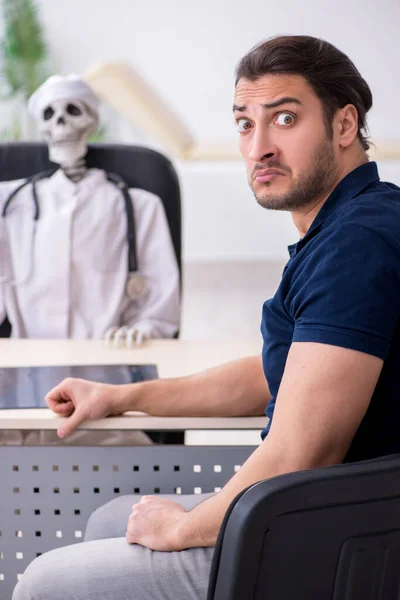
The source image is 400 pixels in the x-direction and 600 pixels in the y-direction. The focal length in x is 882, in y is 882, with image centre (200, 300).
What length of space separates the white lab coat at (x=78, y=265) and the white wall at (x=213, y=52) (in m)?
5.60

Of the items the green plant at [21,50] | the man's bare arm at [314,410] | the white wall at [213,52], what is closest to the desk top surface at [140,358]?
the man's bare arm at [314,410]

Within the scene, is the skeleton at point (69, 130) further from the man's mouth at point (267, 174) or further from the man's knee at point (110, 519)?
the man's mouth at point (267, 174)

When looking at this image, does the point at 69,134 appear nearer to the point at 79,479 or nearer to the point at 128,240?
the point at 128,240

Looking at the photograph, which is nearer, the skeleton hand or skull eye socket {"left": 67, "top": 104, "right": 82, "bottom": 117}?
the skeleton hand

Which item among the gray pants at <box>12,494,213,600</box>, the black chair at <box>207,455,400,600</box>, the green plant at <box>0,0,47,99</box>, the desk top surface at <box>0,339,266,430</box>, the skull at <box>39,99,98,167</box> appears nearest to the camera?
the black chair at <box>207,455,400,600</box>

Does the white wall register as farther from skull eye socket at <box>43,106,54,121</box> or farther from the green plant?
skull eye socket at <box>43,106,54,121</box>

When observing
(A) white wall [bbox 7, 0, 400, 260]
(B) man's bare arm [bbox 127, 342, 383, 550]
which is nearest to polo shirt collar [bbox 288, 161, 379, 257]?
(B) man's bare arm [bbox 127, 342, 383, 550]

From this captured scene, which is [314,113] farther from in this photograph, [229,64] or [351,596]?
[229,64]

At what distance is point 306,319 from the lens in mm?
1160

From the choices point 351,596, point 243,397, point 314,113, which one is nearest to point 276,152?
point 314,113

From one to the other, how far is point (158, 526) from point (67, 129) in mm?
1866

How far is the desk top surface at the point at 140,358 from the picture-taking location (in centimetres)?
167

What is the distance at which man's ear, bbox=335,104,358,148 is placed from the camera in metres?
1.36

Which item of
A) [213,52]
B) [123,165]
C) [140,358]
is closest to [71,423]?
[140,358]
